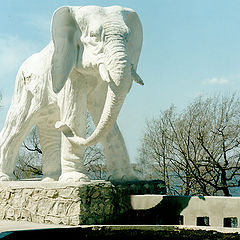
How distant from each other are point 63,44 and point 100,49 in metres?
0.92

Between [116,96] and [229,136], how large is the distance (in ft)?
37.9

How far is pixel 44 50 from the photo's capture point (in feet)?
25.5

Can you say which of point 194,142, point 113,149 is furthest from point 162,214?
point 194,142

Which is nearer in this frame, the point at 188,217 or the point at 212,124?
the point at 188,217

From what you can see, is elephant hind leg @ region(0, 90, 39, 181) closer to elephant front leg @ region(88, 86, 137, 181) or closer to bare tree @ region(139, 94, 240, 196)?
elephant front leg @ region(88, 86, 137, 181)

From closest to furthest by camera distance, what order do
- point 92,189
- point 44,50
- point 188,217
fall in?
point 92,189 → point 188,217 → point 44,50

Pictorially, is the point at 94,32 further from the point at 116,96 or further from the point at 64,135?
the point at 64,135

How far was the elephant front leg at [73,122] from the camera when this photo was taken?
6523mm

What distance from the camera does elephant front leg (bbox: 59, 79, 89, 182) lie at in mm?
6523

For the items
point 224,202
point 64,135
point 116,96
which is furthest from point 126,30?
point 224,202

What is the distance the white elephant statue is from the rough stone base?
0.98 feet

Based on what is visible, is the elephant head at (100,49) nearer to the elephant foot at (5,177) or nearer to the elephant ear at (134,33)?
the elephant ear at (134,33)

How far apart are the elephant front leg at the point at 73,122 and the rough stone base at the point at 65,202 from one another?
325 millimetres

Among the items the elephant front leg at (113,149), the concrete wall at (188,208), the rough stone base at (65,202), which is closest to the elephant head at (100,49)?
the elephant front leg at (113,149)
